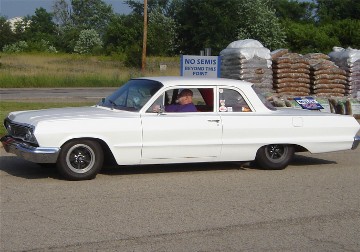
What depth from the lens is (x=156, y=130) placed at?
941 cm

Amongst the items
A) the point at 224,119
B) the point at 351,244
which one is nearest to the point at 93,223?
the point at 351,244

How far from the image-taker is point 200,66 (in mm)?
19078

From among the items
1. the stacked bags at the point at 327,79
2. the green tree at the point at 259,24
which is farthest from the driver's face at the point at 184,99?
the green tree at the point at 259,24

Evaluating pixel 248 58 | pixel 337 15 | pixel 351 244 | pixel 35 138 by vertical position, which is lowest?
pixel 351 244

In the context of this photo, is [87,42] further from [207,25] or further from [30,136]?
[30,136]

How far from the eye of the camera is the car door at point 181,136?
30.9 ft

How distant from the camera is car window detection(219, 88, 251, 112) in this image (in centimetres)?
1009

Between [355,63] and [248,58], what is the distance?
397cm

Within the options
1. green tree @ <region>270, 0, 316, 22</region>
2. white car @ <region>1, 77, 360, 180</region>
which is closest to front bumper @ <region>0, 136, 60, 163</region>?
white car @ <region>1, 77, 360, 180</region>

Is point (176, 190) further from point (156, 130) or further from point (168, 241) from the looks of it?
point (168, 241)

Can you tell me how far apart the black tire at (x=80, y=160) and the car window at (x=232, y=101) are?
6.77ft

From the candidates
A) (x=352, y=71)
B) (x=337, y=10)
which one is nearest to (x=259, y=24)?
(x=337, y=10)

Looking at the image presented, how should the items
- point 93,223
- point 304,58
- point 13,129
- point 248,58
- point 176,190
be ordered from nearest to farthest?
point 93,223 < point 176,190 < point 13,129 < point 248,58 < point 304,58

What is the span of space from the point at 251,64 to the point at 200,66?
1438 mm
